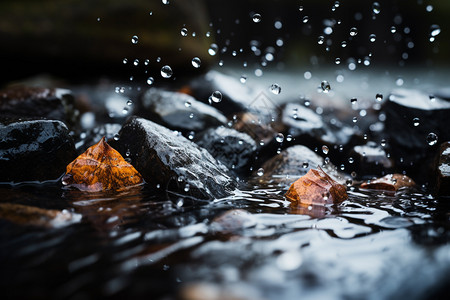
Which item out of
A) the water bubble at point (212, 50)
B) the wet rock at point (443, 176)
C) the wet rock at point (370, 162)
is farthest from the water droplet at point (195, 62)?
the wet rock at point (443, 176)

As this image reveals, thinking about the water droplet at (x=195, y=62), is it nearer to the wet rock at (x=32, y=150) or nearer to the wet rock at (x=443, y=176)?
the wet rock at (x=32, y=150)

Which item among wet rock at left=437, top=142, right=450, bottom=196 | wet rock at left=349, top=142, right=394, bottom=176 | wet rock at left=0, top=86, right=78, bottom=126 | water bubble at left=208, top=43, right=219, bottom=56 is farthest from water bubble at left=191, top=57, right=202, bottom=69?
wet rock at left=437, top=142, right=450, bottom=196

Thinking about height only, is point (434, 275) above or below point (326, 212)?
below

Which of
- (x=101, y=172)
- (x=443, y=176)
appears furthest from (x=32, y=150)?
(x=443, y=176)

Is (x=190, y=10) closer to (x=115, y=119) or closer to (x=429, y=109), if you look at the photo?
(x=115, y=119)

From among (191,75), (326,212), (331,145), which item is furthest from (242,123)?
(191,75)

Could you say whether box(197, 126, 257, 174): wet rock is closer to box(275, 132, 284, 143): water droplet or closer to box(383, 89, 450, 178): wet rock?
box(275, 132, 284, 143): water droplet

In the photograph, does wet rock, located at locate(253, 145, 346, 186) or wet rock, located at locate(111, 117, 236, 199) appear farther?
wet rock, located at locate(253, 145, 346, 186)
